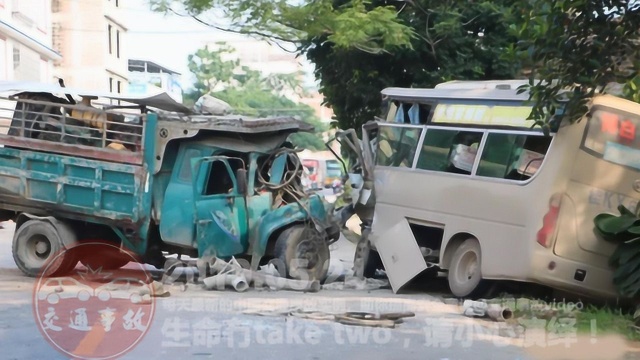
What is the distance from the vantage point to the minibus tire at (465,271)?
1027 cm

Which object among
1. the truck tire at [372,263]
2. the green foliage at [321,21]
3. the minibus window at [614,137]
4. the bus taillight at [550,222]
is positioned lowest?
the truck tire at [372,263]

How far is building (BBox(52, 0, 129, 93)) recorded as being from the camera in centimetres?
4216

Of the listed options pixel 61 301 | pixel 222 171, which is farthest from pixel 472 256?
pixel 61 301

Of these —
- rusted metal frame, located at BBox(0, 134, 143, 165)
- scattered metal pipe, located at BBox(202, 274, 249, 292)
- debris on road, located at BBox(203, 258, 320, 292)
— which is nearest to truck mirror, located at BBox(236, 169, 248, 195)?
debris on road, located at BBox(203, 258, 320, 292)

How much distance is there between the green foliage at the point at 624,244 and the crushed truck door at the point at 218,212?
4.47 m

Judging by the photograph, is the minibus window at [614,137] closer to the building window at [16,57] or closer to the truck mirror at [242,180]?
the truck mirror at [242,180]

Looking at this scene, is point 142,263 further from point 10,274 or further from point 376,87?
point 376,87

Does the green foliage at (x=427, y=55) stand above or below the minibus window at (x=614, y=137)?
above

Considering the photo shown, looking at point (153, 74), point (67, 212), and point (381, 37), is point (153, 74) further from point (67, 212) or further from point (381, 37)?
point (67, 212)

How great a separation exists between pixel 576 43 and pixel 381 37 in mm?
8709

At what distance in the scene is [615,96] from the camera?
9812 millimetres

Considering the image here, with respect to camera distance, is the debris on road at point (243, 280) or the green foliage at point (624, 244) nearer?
the green foliage at point (624, 244)

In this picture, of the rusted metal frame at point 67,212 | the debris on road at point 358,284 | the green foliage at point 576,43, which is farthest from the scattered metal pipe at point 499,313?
the rusted metal frame at point 67,212

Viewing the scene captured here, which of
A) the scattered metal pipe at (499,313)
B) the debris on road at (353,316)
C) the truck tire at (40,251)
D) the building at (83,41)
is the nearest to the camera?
the debris on road at (353,316)
